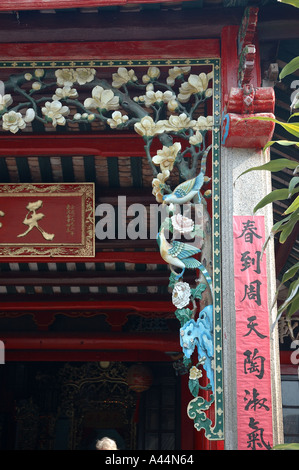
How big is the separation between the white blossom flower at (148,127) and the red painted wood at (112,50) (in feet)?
1.63

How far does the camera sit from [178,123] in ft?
15.1

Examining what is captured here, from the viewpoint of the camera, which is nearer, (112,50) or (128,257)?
(112,50)

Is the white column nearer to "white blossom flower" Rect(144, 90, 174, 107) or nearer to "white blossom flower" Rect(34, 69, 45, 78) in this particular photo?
"white blossom flower" Rect(144, 90, 174, 107)

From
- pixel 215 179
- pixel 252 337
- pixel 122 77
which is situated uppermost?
pixel 122 77

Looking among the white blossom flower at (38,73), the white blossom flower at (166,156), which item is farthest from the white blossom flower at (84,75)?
the white blossom flower at (166,156)

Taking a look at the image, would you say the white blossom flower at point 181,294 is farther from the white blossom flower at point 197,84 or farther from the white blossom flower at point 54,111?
the white blossom flower at point 54,111

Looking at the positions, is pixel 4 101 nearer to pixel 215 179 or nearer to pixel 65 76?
pixel 65 76

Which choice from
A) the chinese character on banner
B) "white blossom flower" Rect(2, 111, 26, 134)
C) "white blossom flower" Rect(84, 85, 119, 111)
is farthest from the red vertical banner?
the chinese character on banner

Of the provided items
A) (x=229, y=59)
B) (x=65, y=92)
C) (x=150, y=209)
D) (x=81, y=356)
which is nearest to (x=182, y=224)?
(x=229, y=59)

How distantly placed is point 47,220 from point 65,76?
1893 mm

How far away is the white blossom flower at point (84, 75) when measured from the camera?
481cm

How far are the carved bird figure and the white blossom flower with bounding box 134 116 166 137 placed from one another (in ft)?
1.53
